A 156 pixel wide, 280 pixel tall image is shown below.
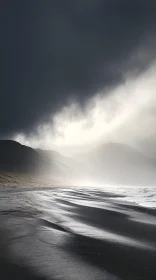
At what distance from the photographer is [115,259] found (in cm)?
457

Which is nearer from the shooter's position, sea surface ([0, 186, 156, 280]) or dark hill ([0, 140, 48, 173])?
sea surface ([0, 186, 156, 280])

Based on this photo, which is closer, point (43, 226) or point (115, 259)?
point (115, 259)

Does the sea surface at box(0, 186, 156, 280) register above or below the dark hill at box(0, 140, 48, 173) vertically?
below

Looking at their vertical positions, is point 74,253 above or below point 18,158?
below

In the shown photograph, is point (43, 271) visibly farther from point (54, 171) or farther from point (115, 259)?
point (54, 171)

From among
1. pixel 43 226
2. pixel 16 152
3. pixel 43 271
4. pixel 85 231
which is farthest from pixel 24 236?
pixel 16 152

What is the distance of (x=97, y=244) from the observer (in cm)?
564

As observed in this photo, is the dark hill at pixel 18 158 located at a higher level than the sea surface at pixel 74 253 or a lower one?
higher

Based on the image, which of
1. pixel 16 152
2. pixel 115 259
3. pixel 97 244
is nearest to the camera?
pixel 115 259

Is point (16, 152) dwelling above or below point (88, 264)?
above

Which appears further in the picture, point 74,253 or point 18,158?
point 18,158

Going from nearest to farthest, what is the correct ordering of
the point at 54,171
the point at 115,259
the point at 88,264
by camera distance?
the point at 88,264 < the point at 115,259 < the point at 54,171

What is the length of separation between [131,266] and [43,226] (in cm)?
369

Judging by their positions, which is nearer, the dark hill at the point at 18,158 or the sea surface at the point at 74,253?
the sea surface at the point at 74,253
